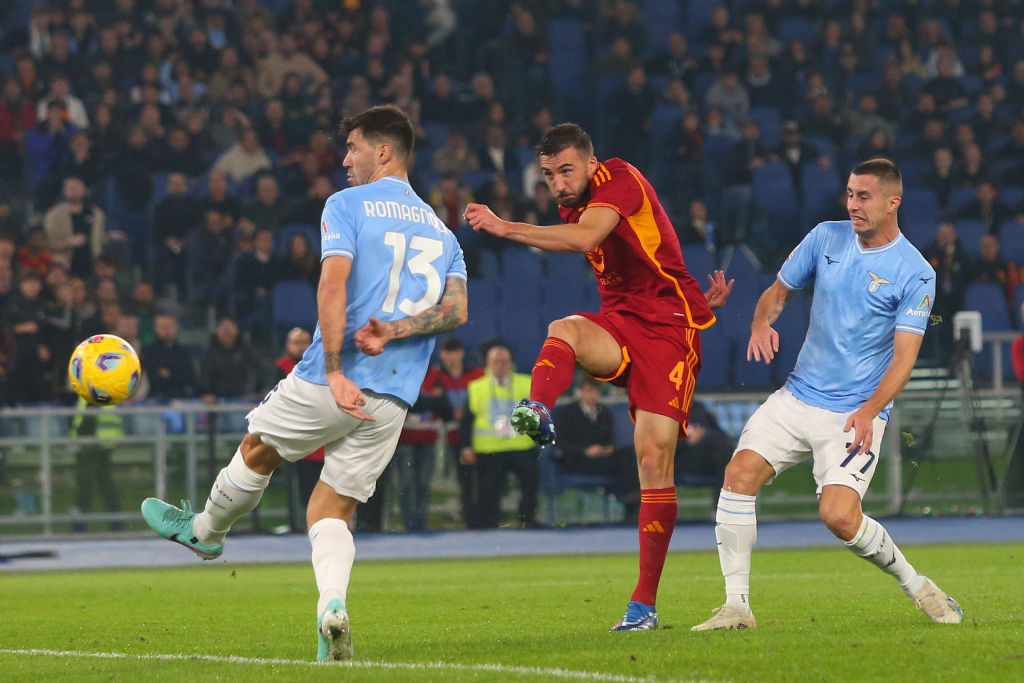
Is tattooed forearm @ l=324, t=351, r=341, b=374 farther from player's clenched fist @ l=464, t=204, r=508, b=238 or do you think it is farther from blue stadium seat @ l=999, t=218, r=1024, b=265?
blue stadium seat @ l=999, t=218, r=1024, b=265

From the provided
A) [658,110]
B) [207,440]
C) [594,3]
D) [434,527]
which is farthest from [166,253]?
[594,3]

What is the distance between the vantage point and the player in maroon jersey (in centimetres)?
682

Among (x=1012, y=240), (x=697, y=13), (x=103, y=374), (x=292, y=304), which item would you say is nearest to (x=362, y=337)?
(x=103, y=374)

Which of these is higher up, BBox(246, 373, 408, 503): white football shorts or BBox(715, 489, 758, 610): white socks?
BBox(246, 373, 408, 503): white football shorts

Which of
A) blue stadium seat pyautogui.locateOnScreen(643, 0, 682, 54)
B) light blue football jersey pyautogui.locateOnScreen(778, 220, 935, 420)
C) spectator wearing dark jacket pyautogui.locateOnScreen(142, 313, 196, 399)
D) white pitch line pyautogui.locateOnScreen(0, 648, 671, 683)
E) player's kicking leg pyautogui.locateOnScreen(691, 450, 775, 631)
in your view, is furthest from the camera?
blue stadium seat pyautogui.locateOnScreen(643, 0, 682, 54)

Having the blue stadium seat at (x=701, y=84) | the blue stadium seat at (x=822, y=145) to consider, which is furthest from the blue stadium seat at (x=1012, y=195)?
the blue stadium seat at (x=701, y=84)

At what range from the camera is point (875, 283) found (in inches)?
261

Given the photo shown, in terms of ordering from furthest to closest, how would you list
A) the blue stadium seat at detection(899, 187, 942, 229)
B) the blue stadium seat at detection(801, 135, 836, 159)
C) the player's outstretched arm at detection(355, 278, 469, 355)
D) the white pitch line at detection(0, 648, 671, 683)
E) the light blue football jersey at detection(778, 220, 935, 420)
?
1. the blue stadium seat at detection(801, 135, 836, 159)
2. the blue stadium seat at detection(899, 187, 942, 229)
3. the light blue football jersey at detection(778, 220, 935, 420)
4. the player's outstretched arm at detection(355, 278, 469, 355)
5. the white pitch line at detection(0, 648, 671, 683)

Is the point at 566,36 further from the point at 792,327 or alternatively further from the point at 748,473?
the point at 748,473

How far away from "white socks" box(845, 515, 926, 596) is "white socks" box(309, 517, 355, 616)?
96.5 inches

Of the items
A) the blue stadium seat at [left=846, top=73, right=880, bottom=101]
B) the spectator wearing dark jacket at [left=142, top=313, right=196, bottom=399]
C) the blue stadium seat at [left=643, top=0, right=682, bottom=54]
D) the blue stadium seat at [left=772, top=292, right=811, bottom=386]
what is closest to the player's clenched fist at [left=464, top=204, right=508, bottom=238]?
the spectator wearing dark jacket at [left=142, top=313, right=196, bottom=399]

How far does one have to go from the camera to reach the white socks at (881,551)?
6559 millimetres

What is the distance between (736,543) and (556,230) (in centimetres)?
180

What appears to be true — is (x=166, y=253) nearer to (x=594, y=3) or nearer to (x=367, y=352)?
(x=594, y=3)
